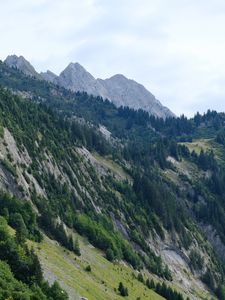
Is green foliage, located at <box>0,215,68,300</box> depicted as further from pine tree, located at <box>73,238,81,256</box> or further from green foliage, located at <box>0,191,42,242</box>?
pine tree, located at <box>73,238,81,256</box>

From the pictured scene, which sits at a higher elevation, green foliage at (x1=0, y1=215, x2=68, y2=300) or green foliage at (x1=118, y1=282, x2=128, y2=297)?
green foliage at (x1=0, y1=215, x2=68, y2=300)

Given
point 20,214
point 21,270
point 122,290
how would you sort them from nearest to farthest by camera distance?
point 21,270 < point 20,214 < point 122,290

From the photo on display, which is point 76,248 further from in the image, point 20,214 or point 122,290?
point 20,214

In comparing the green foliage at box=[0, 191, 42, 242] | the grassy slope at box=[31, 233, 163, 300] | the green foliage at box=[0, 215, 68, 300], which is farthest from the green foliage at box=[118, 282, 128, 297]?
the green foliage at box=[0, 215, 68, 300]

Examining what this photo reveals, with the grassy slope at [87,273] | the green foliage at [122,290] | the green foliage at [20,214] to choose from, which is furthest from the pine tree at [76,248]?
the green foliage at [122,290]

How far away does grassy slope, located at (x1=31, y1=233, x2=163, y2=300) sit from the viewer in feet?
345

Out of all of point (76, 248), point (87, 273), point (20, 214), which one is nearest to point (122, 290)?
point (87, 273)

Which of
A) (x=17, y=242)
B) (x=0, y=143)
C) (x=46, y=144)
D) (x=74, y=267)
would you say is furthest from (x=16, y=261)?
(x=46, y=144)

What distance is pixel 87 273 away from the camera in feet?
412

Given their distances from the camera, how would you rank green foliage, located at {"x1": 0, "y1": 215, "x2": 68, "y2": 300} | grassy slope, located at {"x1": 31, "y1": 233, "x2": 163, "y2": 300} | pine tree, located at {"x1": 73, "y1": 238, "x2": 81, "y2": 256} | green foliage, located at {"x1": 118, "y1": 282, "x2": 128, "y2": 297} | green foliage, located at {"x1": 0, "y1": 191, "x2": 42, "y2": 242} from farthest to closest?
pine tree, located at {"x1": 73, "y1": 238, "x2": 81, "y2": 256}, green foliage, located at {"x1": 118, "y1": 282, "x2": 128, "y2": 297}, green foliage, located at {"x1": 0, "y1": 191, "x2": 42, "y2": 242}, grassy slope, located at {"x1": 31, "y1": 233, "x2": 163, "y2": 300}, green foliage, located at {"x1": 0, "y1": 215, "x2": 68, "y2": 300}

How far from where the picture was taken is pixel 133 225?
19562 centimetres

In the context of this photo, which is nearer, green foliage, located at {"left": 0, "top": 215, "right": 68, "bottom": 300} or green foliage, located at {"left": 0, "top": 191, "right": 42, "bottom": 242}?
green foliage, located at {"left": 0, "top": 215, "right": 68, "bottom": 300}

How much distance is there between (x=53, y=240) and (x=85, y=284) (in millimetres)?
23030

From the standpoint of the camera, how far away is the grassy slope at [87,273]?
10525cm
